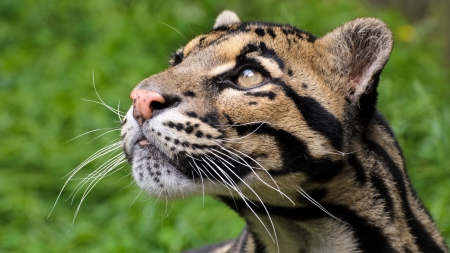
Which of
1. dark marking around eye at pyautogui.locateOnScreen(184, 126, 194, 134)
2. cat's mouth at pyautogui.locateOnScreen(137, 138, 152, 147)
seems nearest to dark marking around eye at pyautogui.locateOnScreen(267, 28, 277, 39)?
dark marking around eye at pyautogui.locateOnScreen(184, 126, 194, 134)

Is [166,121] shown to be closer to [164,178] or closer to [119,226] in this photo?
[164,178]

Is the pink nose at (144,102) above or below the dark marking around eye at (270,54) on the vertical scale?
below

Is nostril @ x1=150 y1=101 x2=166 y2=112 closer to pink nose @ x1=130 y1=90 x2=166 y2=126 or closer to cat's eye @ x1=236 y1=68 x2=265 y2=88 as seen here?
pink nose @ x1=130 y1=90 x2=166 y2=126

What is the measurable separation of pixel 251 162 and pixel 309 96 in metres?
0.48

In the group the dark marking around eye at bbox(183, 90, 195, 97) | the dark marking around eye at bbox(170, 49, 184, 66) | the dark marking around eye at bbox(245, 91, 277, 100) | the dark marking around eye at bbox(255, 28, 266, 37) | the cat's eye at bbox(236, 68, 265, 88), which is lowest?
the dark marking around eye at bbox(183, 90, 195, 97)

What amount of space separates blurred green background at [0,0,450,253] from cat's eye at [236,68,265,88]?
4.38 feet

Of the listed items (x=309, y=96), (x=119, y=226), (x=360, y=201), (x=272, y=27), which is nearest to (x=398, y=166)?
(x=360, y=201)

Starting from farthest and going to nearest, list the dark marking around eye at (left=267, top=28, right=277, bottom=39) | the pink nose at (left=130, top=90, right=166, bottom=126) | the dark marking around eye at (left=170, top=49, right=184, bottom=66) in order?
the dark marking around eye at (left=170, top=49, right=184, bottom=66) → the dark marking around eye at (left=267, top=28, right=277, bottom=39) → the pink nose at (left=130, top=90, right=166, bottom=126)

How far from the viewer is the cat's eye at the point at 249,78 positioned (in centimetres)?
357

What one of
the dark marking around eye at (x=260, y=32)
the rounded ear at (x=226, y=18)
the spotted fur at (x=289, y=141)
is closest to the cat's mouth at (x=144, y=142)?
the spotted fur at (x=289, y=141)

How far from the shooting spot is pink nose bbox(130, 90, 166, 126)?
3.38 metres

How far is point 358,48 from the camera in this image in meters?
3.76

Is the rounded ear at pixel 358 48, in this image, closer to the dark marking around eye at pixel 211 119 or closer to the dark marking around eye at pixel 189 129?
the dark marking around eye at pixel 211 119

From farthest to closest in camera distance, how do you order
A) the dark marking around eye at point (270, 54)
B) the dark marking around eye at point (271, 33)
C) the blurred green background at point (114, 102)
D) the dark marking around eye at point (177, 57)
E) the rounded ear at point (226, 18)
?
the blurred green background at point (114, 102), the rounded ear at point (226, 18), the dark marking around eye at point (177, 57), the dark marking around eye at point (271, 33), the dark marking around eye at point (270, 54)
